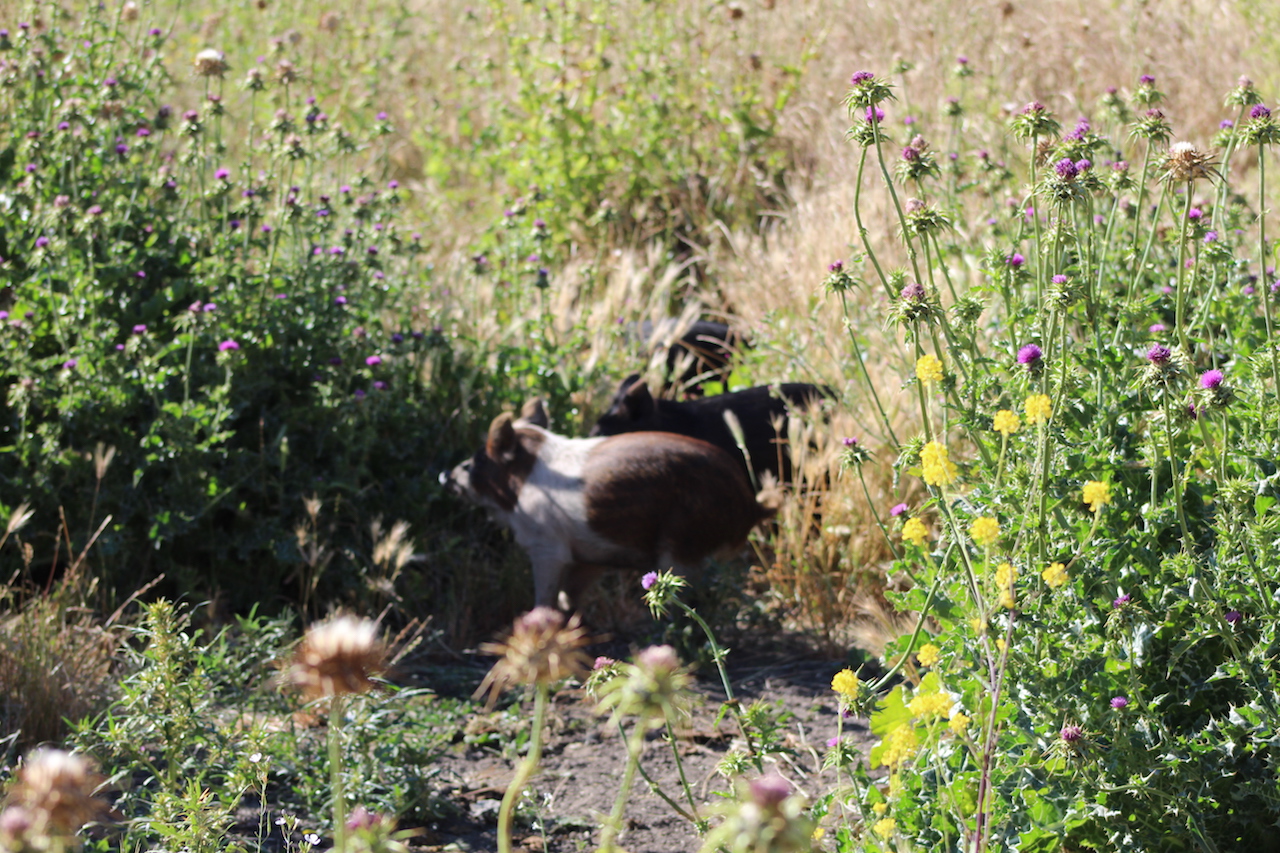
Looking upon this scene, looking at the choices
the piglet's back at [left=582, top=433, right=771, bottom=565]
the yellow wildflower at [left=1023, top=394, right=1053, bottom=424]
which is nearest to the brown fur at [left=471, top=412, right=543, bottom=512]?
the piglet's back at [left=582, top=433, right=771, bottom=565]

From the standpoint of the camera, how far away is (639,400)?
16.5 ft

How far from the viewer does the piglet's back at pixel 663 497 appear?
433 centimetres

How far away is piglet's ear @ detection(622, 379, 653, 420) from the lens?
195 inches

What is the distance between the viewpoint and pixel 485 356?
18.2 ft

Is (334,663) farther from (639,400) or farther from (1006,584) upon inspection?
(639,400)

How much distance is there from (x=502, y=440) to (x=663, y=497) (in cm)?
61

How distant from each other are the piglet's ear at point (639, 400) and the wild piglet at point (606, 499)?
379 millimetres

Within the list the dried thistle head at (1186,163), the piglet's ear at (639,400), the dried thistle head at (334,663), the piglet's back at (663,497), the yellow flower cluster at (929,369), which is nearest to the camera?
the dried thistle head at (334,663)

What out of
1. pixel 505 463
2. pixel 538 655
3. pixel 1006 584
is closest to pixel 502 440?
pixel 505 463

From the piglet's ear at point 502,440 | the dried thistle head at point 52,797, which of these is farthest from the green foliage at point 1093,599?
the piglet's ear at point 502,440

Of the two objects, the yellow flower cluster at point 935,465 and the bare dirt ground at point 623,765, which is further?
the bare dirt ground at point 623,765

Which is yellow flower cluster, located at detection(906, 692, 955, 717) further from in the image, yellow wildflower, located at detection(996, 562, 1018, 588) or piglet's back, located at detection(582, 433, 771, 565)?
piglet's back, located at detection(582, 433, 771, 565)

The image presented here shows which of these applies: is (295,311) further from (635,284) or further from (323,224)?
(635,284)

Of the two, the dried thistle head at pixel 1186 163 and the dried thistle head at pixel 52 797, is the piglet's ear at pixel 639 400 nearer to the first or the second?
the dried thistle head at pixel 1186 163
